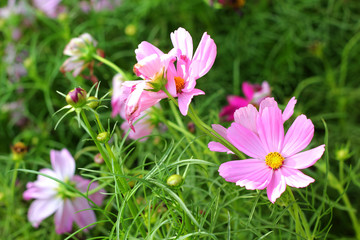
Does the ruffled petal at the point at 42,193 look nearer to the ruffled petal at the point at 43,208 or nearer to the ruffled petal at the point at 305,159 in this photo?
the ruffled petal at the point at 43,208

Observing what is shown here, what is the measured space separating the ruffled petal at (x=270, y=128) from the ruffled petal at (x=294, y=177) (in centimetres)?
3

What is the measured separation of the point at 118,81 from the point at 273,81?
483mm

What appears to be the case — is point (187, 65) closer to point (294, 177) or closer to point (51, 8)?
point (294, 177)

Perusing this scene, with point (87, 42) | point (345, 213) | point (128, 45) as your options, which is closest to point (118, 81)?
point (87, 42)

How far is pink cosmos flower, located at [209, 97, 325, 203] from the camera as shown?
0.42 meters

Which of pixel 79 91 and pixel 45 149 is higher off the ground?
pixel 79 91

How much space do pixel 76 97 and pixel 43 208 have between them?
322 millimetres

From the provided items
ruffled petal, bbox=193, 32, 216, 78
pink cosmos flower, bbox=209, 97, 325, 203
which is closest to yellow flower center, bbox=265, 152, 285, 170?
pink cosmos flower, bbox=209, 97, 325, 203

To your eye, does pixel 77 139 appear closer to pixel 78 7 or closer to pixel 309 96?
pixel 78 7

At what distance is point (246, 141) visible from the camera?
44 centimetres

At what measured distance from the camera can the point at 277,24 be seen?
1.19m

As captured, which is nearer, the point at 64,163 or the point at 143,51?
the point at 143,51

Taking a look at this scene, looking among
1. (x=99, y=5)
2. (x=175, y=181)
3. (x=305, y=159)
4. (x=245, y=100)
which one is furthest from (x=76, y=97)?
(x=99, y=5)

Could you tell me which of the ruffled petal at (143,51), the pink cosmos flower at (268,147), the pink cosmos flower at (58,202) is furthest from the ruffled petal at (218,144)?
the pink cosmos flower at (58,202)
